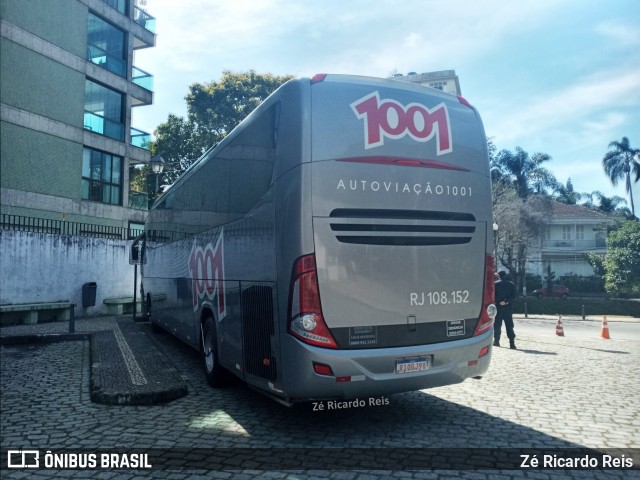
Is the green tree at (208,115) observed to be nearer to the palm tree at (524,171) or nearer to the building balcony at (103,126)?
the building balcony at (103,126)

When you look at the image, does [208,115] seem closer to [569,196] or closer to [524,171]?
[524,171]

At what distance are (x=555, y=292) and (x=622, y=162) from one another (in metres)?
23.8

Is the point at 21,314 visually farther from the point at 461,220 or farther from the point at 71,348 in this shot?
the point at 461,220

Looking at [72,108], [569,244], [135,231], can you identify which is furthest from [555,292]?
[72,108]

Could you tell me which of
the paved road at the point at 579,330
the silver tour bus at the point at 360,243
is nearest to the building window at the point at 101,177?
the paved road at the point at 579,330

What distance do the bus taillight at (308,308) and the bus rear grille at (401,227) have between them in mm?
467

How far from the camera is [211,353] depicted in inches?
316

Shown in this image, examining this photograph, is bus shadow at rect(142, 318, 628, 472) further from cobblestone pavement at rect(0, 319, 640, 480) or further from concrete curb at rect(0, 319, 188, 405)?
concrete curb at rect(0, 319, 188, 405)

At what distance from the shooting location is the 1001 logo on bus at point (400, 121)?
5633 millimetres

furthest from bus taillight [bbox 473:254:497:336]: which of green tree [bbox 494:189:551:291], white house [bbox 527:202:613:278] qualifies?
white house [bbox 527:202:613:278]

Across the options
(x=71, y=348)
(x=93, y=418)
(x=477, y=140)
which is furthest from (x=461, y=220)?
(x=71, y=348)

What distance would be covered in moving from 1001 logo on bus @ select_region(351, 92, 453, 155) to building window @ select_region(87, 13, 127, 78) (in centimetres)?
2193

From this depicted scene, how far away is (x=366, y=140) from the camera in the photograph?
5578mm

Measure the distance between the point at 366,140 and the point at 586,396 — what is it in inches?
197
